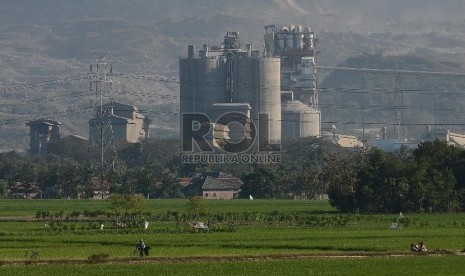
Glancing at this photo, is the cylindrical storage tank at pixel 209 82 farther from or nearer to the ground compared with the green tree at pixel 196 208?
farther from the ground

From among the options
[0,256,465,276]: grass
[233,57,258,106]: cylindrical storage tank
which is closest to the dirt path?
[0,256,465,276]: grass

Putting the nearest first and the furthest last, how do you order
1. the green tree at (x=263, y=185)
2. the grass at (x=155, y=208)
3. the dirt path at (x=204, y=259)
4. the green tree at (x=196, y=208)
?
the dirt path at (x=204, y=259)
the green tree at (x=196, y=208)
the grass at (x=155, y=208)
the green tree at (x=263, y=185)

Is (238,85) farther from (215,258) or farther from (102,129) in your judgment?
(215,258)

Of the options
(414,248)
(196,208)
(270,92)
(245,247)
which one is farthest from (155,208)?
(270,92)

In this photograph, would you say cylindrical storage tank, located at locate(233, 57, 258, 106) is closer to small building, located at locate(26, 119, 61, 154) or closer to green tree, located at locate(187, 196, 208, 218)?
small building, located at locate(26, 119, 61, 154)

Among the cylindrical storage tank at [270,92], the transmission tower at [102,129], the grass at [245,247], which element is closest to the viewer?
the grass at [245,247]

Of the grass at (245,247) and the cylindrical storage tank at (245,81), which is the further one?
the cylindrical storage tank at (245,81)

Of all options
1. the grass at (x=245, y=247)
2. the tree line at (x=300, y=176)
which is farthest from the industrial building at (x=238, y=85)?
the grass at (x=245, y=247)

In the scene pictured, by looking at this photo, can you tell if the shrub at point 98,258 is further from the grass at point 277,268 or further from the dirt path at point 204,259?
the grass at point 277,268
